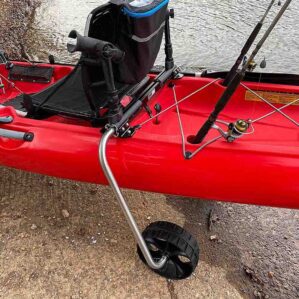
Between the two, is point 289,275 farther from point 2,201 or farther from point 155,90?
point 2,201

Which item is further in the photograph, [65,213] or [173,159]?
[65,213]

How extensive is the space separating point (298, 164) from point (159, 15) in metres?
1.07

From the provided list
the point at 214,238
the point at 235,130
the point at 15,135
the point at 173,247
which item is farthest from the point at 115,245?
the point at 235,130

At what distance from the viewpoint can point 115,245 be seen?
250cm

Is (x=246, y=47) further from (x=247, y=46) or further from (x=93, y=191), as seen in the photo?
(x=93, y=191)

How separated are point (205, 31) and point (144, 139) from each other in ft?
14.0

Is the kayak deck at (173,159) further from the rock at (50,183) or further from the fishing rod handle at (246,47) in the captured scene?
the rock at (50,183)

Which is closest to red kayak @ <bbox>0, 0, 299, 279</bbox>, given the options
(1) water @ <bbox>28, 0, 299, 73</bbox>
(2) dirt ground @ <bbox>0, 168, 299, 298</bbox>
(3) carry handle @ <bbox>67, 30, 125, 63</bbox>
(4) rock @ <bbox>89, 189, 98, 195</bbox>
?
(3) carry handle @ <bbox>67, 30, 125, 63</bbox>

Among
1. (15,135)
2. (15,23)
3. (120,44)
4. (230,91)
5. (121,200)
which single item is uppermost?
(120,44)

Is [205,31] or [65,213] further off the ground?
[65,213]

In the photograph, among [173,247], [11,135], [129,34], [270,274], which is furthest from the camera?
[270,274]

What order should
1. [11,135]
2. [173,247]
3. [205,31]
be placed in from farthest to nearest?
[205,31], [11,135], [173,247]

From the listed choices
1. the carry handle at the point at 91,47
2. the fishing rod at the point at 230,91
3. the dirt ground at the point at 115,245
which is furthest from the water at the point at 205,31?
the carry handle at the point at 91,47

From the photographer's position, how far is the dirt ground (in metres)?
2.25
